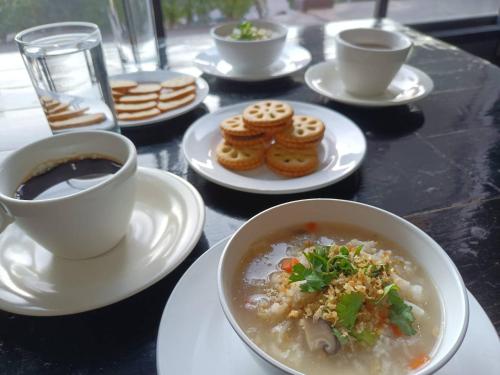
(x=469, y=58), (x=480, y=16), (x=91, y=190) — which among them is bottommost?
(x=480, y=16)

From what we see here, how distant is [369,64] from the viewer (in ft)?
4.74

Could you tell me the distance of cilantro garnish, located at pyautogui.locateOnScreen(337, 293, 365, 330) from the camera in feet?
2.05

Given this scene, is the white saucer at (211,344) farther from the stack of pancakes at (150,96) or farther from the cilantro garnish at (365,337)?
the stack of pancakes at (150,96)

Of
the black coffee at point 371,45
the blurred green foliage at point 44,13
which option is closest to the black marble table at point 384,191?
the black coffee at point 371,45

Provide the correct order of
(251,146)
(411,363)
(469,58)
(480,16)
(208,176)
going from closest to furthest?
(411,363)
(208,176)
(251,146)
(469,58)
(480,16)

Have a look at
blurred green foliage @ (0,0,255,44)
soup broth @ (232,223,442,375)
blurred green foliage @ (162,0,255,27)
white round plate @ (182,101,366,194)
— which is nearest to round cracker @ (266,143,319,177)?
white round plate @ (182,101,366,194)

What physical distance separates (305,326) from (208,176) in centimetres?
54

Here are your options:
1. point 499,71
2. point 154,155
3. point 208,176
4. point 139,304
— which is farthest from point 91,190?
point 499,71

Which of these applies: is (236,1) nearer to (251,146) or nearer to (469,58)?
(469,58)

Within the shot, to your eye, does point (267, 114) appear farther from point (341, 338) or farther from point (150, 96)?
point (341, 338)

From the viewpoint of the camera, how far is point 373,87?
149 centimetres

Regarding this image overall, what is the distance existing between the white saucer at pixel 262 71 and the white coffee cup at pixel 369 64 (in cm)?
24

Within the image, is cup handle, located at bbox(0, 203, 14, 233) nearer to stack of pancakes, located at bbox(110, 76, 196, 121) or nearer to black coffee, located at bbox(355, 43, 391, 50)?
stack of pancakes, located at bbox(110, 76, 196, 121)

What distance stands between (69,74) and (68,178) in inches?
19.6
